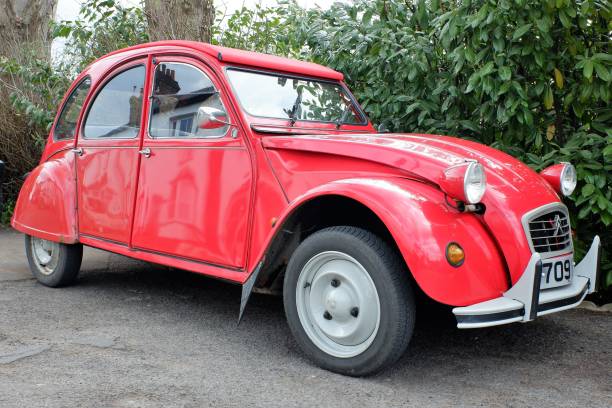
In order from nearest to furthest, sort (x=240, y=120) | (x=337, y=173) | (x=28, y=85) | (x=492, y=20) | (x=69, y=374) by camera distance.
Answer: (x=69, y=374) → (x=337, y=173) → (x=240, y=120) → (x=492, y=20) → (x=28, y=85)

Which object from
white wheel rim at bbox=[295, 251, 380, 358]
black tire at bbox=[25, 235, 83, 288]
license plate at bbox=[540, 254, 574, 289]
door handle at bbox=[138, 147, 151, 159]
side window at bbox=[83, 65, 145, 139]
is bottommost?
black tire at bbox=[25, 235, 83, 288]

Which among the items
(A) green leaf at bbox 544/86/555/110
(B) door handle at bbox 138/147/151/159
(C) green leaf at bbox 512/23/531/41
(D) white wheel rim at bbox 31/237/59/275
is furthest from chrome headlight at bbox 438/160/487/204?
(D) white wheel rim at bbox 31/237/59/275

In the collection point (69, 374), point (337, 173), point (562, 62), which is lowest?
point (69, 374)

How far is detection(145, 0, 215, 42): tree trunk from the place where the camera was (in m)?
7.61

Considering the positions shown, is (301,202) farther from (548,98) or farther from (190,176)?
(548,98)

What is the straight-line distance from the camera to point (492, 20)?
4.38m

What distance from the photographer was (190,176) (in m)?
4.05

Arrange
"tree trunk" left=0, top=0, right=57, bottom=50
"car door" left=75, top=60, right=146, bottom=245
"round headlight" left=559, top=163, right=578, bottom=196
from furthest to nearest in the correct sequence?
"tree trunk" left=0, top=0, right=57, bottom=50, "car door" left=75, top=60, right=146, bottom=245, "round headlight" left=559, top=163, right=578, bottom=196

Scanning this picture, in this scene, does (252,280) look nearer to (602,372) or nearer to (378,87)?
(602,372)

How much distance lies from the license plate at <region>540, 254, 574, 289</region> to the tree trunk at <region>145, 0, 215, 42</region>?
218 inches

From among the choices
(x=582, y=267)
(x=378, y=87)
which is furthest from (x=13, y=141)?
(x=582, y=267)

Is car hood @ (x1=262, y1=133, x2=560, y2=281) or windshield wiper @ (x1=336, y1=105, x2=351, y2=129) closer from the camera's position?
car hood @ (x1=262, y1=133, x2=560, y2=281)

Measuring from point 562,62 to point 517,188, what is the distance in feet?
6.17

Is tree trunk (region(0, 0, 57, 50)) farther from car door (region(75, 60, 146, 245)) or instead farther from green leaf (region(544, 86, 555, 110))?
green leaf (region(544, 86, 555, 110))
